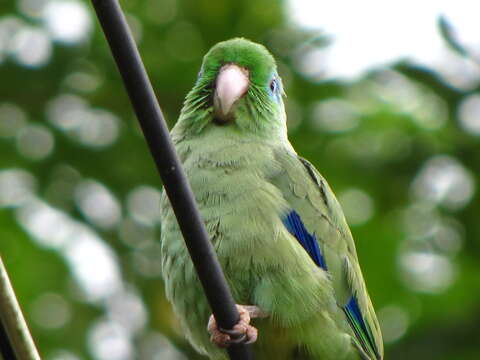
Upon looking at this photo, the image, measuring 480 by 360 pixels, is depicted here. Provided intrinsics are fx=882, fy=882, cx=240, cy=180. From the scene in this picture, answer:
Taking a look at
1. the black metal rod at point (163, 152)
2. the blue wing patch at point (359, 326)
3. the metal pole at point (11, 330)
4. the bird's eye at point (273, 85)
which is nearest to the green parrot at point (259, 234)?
the blue wing patch at point (359, 326)

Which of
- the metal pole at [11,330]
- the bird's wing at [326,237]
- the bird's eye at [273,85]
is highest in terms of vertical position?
the metal pole at [11,330]

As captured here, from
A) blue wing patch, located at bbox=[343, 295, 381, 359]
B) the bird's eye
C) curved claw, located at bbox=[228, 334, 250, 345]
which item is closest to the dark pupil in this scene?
the bird's eye

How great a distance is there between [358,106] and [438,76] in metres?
0.62

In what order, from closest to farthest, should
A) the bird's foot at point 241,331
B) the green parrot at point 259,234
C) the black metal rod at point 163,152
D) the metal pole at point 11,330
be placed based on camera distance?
the metal pole at point 11,330 → the black metal rod at point 163,152 → the bird's foot at point 241,331 → the green parrot at point 259,234

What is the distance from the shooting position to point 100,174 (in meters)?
6.65

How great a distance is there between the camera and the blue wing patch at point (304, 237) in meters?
3.98

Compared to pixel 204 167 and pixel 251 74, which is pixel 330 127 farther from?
pixel 204 167

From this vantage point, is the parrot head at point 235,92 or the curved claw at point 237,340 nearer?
the curved claw at point 237,340

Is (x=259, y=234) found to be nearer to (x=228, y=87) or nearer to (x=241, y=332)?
(x=241, y=332)

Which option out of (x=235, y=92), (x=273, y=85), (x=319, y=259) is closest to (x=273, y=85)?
(x=273, y=85)

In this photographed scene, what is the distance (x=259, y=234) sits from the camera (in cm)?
377

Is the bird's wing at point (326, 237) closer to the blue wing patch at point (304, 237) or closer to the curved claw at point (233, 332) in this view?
the blue wing patch at point (304, 237)

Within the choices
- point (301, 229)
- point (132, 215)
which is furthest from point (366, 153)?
point (301, 229)

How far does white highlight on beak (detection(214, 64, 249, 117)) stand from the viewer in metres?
4.26
